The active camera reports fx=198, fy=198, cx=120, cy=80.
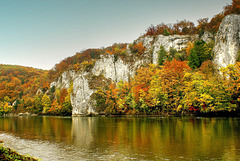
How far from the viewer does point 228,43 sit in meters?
51.1

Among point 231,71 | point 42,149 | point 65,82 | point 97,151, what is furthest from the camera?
point 65,82

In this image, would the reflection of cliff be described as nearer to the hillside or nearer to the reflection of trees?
the reflection of trees

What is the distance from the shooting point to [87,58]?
12475 cm

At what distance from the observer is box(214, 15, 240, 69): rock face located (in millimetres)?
49406

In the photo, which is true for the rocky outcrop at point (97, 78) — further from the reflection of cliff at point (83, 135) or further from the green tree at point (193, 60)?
the reflection of cliff at point (83, 135)

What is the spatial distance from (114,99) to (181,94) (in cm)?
2961

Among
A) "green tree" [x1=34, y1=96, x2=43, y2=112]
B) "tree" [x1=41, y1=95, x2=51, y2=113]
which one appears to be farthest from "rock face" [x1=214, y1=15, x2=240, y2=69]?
"green tree" [x1=34, y1=96, x2=43, y2=112]

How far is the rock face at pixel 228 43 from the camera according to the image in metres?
49.4

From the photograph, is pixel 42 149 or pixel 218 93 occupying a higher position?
pixel 218 93

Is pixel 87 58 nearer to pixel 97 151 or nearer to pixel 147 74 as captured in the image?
pixel 147 74

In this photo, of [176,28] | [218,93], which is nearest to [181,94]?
[218,93]

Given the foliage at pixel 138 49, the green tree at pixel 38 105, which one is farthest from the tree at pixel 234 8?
the green tree at pixel 38 105

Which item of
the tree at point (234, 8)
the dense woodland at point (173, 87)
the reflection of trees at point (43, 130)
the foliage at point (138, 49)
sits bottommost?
the reflection of trees at point (43, 130)

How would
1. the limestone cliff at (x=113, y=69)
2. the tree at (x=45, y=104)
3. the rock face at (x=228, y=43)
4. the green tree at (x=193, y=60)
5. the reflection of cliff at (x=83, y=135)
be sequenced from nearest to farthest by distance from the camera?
→ 1. the reflection of cliff at (x=83, y=135)
2. the rock face at (x=228, y=43)
3. the green tree at (x=193, y=60)
4. the limestone cliff at (x=113, y=69)
5. the tree at (x=45, y=104)
